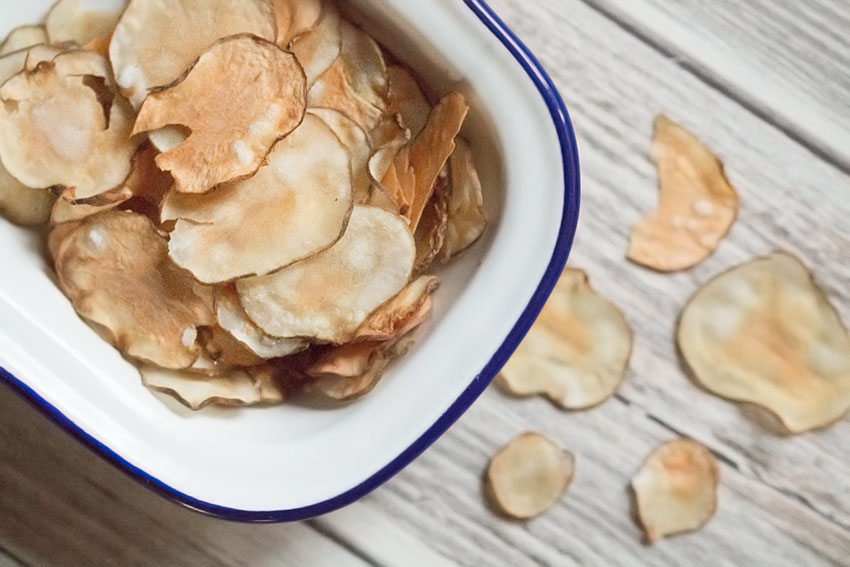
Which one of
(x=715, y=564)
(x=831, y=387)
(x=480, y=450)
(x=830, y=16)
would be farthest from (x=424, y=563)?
(x=830, y=16)

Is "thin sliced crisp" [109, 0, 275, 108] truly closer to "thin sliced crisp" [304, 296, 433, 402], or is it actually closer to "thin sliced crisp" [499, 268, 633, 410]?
"thin sliced crisp" [304, 296, 433, 402]

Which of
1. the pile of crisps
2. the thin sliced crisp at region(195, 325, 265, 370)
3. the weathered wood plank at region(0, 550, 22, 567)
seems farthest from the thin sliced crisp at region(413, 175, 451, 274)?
the weathered wood plank at region(0, 550, 22, 567)

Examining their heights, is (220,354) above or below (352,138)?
below

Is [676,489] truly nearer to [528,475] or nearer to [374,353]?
[528,475]

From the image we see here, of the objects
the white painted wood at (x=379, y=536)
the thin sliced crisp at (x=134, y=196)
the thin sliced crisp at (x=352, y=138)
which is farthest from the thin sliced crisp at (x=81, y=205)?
the white painted wood at (x=379, y=536)

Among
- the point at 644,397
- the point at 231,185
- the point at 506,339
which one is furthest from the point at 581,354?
the point at 231,185

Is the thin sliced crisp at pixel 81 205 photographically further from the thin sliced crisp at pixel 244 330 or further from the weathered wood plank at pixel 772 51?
the weathered wood plank at pixel 772 51

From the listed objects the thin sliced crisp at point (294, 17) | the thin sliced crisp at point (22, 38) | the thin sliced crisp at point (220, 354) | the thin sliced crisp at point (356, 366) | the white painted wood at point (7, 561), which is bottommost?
the white painted wood at point (7, 561)
